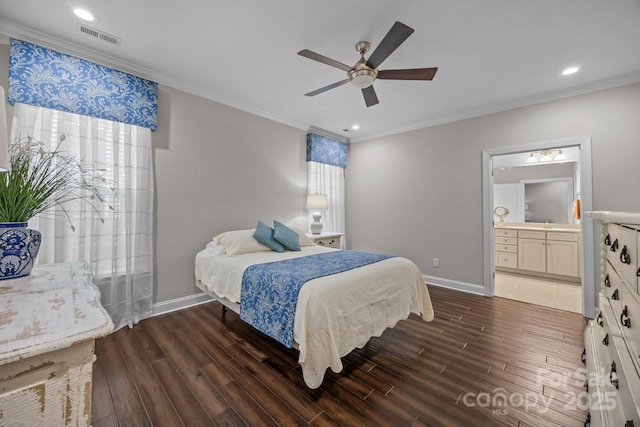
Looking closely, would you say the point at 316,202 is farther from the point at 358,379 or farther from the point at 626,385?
the point at 626,385

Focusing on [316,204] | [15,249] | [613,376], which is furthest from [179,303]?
[613,376]

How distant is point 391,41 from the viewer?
1820 mm

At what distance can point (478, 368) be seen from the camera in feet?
6.40

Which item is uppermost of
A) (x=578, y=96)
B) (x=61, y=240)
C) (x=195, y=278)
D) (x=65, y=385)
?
(x=578, y=96)

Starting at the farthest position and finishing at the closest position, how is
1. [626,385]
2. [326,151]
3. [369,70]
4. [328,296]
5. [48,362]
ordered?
[326,151] → [369,70] → [328,296] → [626,385] → [48,362]

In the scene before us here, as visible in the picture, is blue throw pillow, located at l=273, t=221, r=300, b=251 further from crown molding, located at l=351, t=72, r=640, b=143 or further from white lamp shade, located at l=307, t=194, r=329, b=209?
crown molding, located at l=351, t=72, r=640, b=143

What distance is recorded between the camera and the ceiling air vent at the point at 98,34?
212 centimetres

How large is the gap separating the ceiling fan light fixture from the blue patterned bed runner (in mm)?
1647

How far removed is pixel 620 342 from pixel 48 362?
6.86ft

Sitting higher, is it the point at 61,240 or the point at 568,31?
the point at 568,31

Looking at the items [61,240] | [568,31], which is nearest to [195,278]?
[61,240]

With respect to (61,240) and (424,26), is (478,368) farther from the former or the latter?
(61,240)

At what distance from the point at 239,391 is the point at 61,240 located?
6.92ft

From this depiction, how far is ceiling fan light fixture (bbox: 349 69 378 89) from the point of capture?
220 cm
